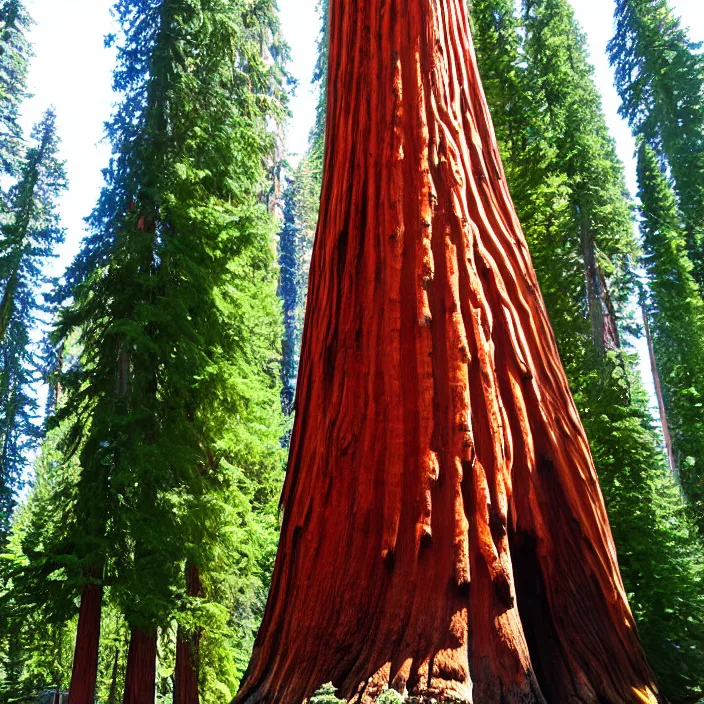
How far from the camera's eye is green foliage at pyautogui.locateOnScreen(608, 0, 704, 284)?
73.0ft

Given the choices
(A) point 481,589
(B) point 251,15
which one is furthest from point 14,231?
(A) point 481,589

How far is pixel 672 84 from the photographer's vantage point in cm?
2300

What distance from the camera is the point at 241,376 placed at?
10.6 metres

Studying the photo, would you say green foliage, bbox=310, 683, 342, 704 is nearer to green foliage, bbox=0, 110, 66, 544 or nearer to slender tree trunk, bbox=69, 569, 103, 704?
slender tree trunk, bbox=69, 569, 103, 704

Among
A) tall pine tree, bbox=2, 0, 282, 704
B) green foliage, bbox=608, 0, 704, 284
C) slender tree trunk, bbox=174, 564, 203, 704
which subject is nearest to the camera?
tall pine tree, bbox=2, 0, 282, 704

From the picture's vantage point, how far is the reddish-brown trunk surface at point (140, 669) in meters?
8.87

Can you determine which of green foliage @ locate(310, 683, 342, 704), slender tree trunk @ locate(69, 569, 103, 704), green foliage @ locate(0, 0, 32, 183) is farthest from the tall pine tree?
green foliage @ locate(0, 0, 32, 183)

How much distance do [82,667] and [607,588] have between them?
7298 millimetres

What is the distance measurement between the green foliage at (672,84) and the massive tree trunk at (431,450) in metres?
20.1

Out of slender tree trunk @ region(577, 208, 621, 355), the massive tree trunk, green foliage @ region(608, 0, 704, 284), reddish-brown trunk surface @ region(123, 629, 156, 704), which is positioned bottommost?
reddish-brown trunk surface @ region(123, 629, 156, 704)

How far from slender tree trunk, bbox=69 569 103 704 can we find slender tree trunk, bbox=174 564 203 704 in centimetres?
129

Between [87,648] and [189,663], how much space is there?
1992mm

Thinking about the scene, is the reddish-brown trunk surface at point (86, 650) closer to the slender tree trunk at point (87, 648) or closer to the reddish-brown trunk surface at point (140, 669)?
the slender tree trunk at point (87, 648)

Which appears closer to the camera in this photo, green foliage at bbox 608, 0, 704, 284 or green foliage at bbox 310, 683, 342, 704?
green foliage at bbox 310, 683, 342, 704
